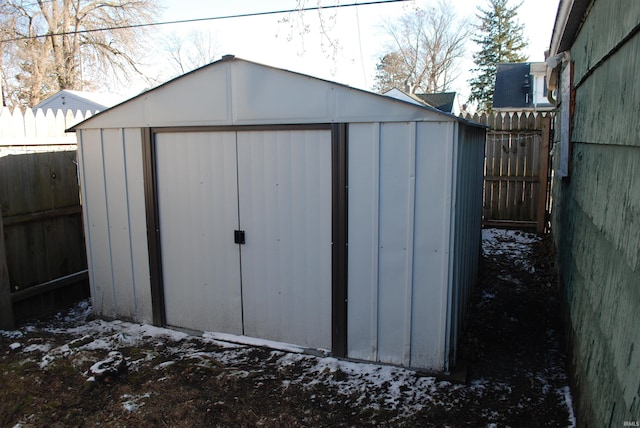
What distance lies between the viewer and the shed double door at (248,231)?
418 cm

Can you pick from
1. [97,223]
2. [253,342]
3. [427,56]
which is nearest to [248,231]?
[253,342]

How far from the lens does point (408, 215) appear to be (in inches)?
151

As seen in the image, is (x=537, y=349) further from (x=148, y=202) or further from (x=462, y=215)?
(x=148, y=202)

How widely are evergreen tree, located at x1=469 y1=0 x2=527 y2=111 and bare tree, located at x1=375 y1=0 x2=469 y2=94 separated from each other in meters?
3.97

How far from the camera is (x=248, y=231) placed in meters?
4.46

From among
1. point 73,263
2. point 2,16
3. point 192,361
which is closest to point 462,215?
point 192,361

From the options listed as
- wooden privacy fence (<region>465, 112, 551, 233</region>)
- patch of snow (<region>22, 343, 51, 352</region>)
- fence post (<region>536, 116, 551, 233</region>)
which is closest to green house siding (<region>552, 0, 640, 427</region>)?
patch of snow (<region>22, 343, 51, 352</region>)

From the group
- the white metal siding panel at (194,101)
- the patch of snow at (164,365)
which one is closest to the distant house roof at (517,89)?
the white metal siding panel at (194,101)

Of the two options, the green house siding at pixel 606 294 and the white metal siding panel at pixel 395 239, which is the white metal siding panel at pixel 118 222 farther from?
the green house siding at pixel 606 294

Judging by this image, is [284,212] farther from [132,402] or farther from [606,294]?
[606,294]

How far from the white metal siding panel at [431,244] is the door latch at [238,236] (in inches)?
62.2

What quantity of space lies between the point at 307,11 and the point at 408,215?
12.3 ft

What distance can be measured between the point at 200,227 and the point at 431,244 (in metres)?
2.16

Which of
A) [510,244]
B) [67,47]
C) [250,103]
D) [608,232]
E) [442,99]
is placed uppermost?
[67,47]
